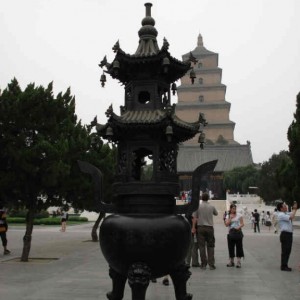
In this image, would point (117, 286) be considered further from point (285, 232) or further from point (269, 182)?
point (269, 182)

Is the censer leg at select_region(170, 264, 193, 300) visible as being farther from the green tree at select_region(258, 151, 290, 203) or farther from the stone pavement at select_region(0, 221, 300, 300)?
the green tree at select_region(258, 151, 290, 203)

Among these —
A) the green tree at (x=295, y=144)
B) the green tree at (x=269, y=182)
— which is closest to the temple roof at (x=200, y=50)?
the green tree at (x=269, y=182)

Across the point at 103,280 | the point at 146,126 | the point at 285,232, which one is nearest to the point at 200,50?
the point at 285,232

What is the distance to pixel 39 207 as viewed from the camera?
13.6 meters

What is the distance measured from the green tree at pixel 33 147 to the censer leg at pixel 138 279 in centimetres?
664

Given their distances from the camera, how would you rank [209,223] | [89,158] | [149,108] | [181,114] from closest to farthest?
[149,108]
[209,223]
[89,158]
[181,114]

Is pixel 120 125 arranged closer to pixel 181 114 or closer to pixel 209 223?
pixel 209 223

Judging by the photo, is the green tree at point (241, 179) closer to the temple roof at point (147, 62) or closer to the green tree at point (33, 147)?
the green tree at point (33, 147)

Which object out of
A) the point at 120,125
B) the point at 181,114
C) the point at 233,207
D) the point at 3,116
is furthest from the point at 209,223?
the point at 181,114

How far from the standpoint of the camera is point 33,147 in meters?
12.1

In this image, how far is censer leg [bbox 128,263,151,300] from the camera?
5879 millimetres

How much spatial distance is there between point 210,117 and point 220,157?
253 inches

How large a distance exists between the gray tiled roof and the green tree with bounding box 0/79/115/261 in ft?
159

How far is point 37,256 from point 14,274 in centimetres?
359
